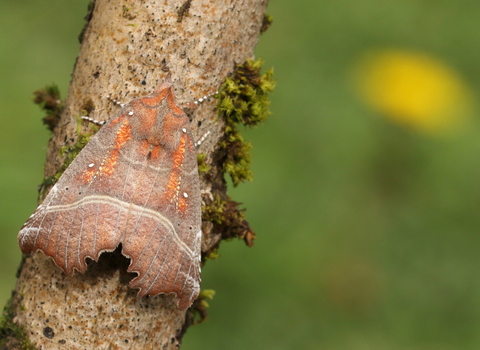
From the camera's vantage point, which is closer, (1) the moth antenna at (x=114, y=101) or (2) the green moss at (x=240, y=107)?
(1) the moth antenna at (x=114, y=101)

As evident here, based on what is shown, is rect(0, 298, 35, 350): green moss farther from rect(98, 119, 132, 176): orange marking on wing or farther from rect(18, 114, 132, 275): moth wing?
rect(98, 119, 132, 176): orange marking on wing

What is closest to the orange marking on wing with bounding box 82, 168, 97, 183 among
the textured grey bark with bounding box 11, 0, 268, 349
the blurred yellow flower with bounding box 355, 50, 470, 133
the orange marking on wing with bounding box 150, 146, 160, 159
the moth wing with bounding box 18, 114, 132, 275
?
the moth wing with bounding box 18, 114, 132, 275

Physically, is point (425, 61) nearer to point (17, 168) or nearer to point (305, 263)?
point (305, 263)

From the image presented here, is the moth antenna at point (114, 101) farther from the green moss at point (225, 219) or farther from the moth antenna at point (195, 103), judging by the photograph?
the green moss at point (225, 219)

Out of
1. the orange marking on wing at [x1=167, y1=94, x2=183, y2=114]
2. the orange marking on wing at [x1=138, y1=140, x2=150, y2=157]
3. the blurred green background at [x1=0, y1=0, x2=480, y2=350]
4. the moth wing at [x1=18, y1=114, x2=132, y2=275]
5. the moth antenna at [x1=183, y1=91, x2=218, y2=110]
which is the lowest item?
the moth wing at [x1=18, y1=114, x2=132, y2=275]

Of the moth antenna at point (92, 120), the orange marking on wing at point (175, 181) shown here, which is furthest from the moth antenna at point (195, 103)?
the moth antenna at point (92, 120)

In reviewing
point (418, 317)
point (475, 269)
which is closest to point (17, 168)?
point (418, 317)
